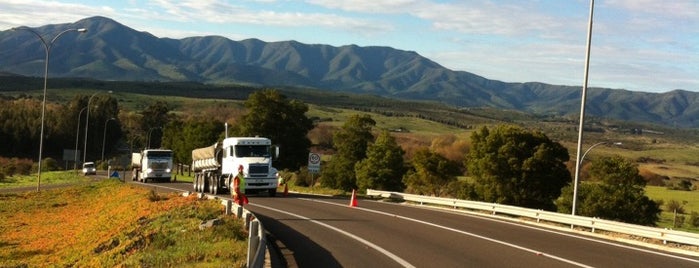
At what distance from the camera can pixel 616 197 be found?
220ft

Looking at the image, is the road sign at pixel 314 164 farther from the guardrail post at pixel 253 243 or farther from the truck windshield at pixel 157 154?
the guardrail post at pixel 253 243

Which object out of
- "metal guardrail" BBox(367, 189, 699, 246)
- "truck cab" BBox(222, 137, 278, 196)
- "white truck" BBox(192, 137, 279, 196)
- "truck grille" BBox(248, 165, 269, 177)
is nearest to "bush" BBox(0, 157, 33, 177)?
"white truck" BBox(192, 137, 279, 196)

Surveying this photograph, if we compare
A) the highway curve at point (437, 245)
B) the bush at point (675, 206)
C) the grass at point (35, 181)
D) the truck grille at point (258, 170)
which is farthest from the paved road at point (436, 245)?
the bush at point (675, 206)

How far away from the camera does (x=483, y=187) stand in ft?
230

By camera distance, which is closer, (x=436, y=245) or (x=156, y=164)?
(x=436, y=245)

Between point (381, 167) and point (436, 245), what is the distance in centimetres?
5557

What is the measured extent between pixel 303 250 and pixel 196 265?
365cm

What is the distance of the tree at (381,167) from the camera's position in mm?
73312

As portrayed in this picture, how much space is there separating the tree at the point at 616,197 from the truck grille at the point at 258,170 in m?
33.2

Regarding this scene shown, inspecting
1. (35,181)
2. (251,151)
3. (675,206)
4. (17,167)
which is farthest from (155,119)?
(251,151)

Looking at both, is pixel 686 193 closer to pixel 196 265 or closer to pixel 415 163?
pixel 415 163

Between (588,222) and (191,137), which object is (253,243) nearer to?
(588,222)

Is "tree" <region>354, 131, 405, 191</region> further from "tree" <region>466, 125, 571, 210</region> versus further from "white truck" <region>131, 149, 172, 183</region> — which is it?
"white truck" <region>131, 149, 172, 183</region>

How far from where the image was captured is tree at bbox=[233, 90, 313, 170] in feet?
265
